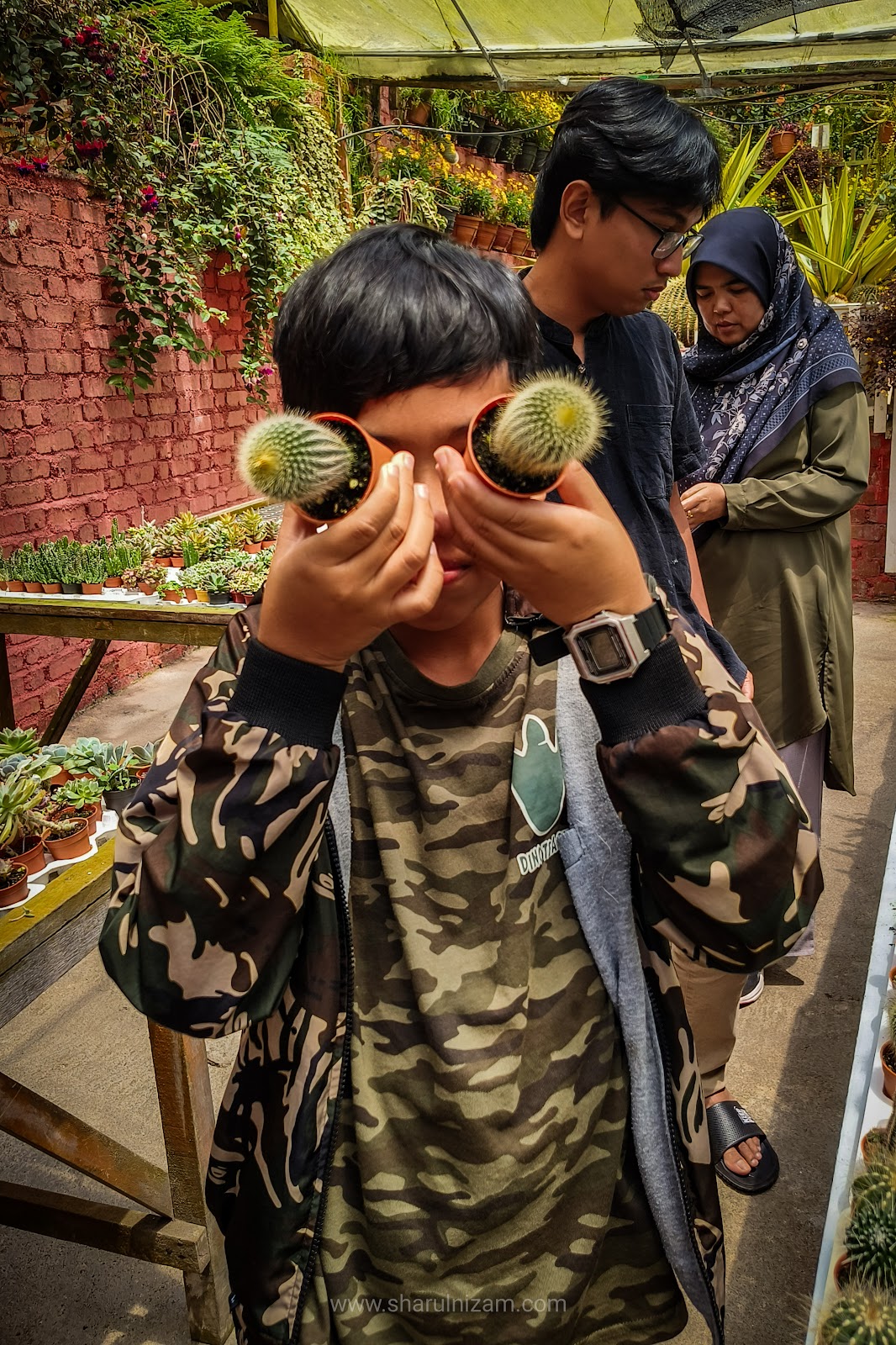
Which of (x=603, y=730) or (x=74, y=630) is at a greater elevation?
(x=603, y=730)

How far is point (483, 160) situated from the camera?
10469 millimetres

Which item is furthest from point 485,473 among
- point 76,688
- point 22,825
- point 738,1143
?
point 76,688

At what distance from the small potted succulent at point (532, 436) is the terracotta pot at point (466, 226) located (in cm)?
974

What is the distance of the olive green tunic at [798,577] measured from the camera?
2830mm

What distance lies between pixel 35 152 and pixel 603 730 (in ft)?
16.6

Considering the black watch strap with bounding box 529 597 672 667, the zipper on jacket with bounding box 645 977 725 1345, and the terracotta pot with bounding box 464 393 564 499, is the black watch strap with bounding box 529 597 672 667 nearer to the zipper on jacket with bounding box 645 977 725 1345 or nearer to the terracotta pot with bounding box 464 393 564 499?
the terracotta pot with bounding box 464 393 564 499

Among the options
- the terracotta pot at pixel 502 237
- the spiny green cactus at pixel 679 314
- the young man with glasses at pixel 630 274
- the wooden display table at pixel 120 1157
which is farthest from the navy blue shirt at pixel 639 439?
the terracotta pot at pixel 502 237

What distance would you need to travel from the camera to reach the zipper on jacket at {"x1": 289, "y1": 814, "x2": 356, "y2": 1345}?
0.97 meters

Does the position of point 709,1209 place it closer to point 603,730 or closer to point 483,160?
point 603,730

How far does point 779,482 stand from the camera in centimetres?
282

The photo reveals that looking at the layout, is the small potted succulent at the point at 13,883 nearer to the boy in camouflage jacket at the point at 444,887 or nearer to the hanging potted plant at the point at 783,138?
the boy in camouflage jacket at the point at 444,887

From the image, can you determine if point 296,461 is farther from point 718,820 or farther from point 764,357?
point 764,357

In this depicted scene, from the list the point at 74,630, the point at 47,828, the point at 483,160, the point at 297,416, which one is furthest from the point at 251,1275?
the point at 483,160

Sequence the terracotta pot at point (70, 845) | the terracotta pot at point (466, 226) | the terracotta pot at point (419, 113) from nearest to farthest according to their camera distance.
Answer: the terracotta pot at point (70, 845) < the terracotta pot at point (419, 113) < the terracotta pot at point (466, 226)
